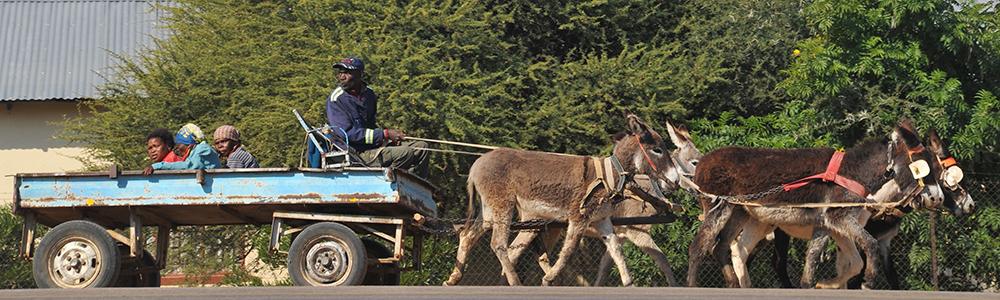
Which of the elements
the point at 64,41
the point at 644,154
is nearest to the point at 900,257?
Result: the point at 644,154

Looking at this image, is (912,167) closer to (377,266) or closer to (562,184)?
(562,184)

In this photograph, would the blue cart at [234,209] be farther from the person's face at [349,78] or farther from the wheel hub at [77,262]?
the person's face at [349,78]

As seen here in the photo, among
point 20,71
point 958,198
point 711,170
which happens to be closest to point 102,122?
point 20,71

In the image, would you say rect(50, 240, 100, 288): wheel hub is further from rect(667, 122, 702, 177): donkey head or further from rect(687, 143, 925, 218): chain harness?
rect(667, 122, 702, 177): donkey head

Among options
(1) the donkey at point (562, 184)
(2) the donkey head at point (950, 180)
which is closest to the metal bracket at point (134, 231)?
(1) the donkey at point (562, 184)

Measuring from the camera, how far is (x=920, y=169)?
52.4 ft

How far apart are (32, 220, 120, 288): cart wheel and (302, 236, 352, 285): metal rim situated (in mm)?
1766

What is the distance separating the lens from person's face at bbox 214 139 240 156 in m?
16.5

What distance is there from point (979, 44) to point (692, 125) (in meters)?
4.37

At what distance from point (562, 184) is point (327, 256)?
3.07 m

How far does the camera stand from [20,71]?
34.7 m

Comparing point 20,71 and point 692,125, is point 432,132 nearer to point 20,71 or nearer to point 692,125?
point 692,125

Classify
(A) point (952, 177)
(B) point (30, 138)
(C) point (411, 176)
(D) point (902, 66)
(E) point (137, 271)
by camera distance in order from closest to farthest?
(C) point (411, 176) < (A) point (952, 177) < (E) point (137, 271) < (D) point (902, 66) < (B) point (30, 138)

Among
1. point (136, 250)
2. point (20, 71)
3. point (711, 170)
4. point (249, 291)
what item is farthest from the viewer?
point (20, 71)
